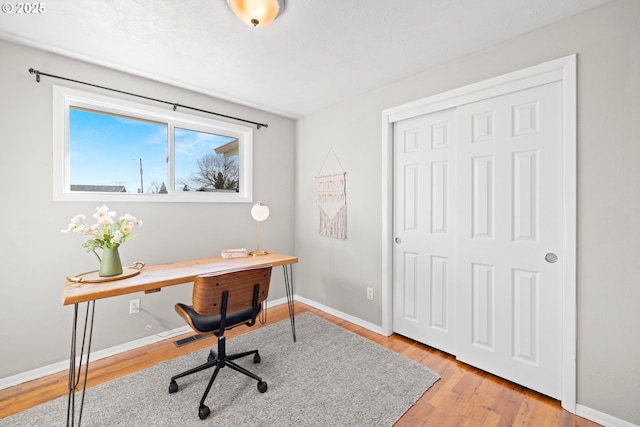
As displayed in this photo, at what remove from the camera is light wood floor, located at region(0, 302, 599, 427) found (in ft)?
5.37

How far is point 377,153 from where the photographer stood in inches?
110

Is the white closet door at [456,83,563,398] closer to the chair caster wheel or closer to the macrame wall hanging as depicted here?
the macrame wall hanging

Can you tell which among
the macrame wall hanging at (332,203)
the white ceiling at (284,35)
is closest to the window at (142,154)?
the white ceiling at (284,35)

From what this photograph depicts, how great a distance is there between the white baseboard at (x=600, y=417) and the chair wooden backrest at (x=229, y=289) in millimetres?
2118

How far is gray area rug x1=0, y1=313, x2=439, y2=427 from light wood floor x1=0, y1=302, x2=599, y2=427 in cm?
9

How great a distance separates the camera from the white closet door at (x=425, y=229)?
2.34m

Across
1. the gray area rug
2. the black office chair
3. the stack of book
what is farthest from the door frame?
the stack of book

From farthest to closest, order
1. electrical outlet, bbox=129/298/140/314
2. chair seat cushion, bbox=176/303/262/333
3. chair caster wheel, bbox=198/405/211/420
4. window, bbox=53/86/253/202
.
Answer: electrical outlet, bbox=129/298/140/314 < window, bbox=53/86/253/202 < chair seat cushion, bbox=176/303/262/333 < chair caster wheel, bbox=198/405/211/420

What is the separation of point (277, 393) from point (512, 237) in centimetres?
198

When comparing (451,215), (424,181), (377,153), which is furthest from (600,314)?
(377,153)

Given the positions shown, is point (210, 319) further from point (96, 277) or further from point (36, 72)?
point (36, 72)

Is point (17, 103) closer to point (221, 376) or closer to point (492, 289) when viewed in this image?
point (221, 376)

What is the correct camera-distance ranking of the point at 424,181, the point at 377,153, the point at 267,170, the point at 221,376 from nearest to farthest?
1. the point at 221,376
2. the point at 424,181
3. the point at 377,153
4. the point at 267,170

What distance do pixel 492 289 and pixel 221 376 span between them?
7.02 feet
